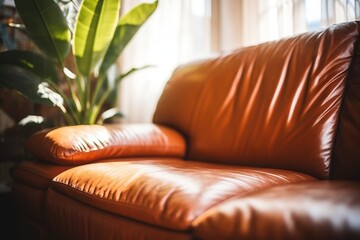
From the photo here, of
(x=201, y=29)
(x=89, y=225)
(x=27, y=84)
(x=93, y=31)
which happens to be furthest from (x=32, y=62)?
(x=89, y=225)

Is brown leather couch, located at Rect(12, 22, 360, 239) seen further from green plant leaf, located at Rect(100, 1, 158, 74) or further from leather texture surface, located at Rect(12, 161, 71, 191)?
green plant leaf, located at Rect(100, 1, 158, 74)

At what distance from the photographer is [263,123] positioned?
103cm

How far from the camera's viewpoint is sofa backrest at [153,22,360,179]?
0.88m

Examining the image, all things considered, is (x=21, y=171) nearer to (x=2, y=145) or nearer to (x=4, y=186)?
(x=4, y=186)

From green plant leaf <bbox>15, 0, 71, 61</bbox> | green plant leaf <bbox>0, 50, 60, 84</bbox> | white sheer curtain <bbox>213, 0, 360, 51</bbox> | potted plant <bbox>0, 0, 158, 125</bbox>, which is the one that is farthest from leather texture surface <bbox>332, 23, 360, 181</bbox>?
green plant leaf <bbox>0, 50, 60, 84</bbox>

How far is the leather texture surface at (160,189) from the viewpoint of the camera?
1.92 ft

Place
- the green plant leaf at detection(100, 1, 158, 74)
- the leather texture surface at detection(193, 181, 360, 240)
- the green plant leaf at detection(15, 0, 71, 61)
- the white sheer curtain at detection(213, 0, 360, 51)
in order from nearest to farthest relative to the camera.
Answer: the leather texture surface at detection(193, 181, 360, 240) < the white sheer curtain at detection(213, 0, 360, 51) < the green plant leaf at detection(15, 0, 71, 61) < the green plant leaf at detection(100, 1, 158, 74)

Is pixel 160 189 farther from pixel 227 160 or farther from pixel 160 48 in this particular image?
pixel 160 48

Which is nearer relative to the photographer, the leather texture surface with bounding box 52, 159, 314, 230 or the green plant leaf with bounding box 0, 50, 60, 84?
the leather texture surface with bounding box 52, 159, 314, 230

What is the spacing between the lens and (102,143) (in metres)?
1.08

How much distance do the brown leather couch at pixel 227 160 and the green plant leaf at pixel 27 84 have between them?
257 millimetres

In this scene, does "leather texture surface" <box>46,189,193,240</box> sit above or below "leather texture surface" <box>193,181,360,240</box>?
below

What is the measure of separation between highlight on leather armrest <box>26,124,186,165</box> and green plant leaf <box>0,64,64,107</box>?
26cm

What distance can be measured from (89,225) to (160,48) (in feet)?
4.56
